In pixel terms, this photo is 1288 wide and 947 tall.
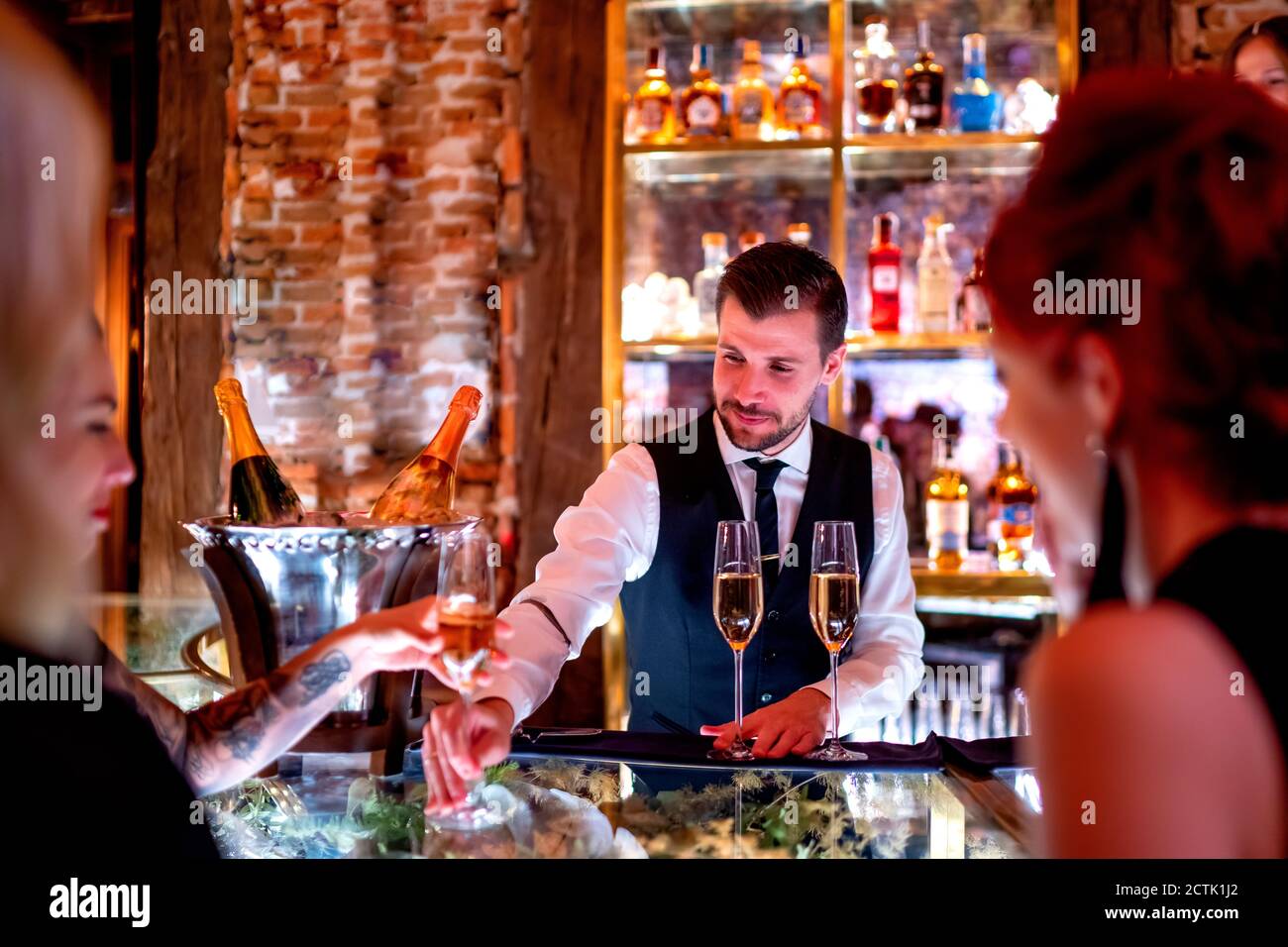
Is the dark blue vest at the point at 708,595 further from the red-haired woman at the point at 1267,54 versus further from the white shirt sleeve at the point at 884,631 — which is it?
the red-haired woman at the point at 1267,54

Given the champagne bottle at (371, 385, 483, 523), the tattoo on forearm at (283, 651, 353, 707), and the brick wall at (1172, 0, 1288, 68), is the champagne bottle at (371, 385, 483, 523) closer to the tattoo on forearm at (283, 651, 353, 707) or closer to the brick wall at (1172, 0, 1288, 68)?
the tattoo on forearm at (283, 651, 353, 707)

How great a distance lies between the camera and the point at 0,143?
79 cm

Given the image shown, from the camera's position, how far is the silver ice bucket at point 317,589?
3.60ft

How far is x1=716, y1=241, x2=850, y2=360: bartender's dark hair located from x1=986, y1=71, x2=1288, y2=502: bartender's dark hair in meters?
1.28

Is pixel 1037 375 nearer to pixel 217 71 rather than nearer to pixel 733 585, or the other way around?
pixel 733 585

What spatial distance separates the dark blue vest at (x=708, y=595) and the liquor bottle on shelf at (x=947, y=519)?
0.84 metres

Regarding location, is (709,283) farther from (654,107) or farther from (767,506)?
(767,506)

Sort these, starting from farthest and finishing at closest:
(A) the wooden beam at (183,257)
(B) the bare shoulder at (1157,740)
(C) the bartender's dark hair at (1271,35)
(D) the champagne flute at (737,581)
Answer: (A) the wooden beam at (183,257) → (C) the bartender's dark hair at (1271,35) → (D) the champagne flute at (737,581) → (B) the bare shoulder at (1157,740)

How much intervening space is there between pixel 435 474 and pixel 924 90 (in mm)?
1973

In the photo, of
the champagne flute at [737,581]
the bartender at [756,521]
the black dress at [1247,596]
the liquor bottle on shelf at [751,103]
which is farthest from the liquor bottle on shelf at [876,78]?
the black dress at [1247,596]

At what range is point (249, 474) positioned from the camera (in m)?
1.48

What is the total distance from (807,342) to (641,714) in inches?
30.6

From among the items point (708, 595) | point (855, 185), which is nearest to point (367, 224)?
point (855, 185)
